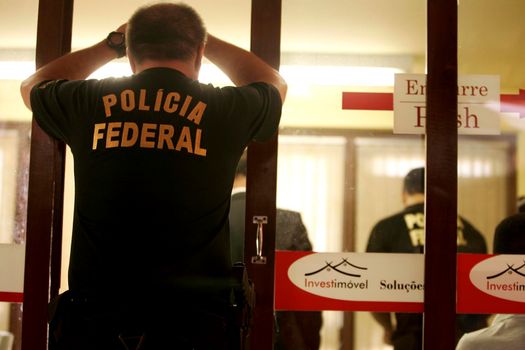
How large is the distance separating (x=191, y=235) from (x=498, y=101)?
1696 mm

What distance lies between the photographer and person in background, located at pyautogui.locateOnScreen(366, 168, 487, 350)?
2.66 m

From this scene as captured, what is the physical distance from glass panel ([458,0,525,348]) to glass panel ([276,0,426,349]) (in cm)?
21

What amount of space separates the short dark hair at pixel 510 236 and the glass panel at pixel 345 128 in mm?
446

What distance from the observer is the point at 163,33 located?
1.74 meters

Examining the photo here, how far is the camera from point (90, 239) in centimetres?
164

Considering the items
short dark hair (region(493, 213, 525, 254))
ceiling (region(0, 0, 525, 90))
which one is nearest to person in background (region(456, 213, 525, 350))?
short dark hair (region(493, 213, 525, 254))

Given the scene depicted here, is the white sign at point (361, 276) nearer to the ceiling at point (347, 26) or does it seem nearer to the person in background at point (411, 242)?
the person in background at point (411, 242)

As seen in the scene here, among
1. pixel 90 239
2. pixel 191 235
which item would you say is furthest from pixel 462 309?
pixel 90 239

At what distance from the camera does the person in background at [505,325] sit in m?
2.36

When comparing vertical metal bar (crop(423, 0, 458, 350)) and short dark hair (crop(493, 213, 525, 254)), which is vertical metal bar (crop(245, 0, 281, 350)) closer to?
vertical metal bar (crop(423, 0, 458, 350))

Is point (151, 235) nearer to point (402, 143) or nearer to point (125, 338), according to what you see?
point (125, 338)

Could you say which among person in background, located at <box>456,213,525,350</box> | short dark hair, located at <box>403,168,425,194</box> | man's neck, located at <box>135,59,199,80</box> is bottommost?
person in background, located at <box>456,213,525,350</box>

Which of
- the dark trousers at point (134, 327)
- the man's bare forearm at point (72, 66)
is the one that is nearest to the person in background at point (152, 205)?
the dark trousers at point (134, 327)

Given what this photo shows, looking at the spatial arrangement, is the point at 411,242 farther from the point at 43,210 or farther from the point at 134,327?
the point at 43,210
